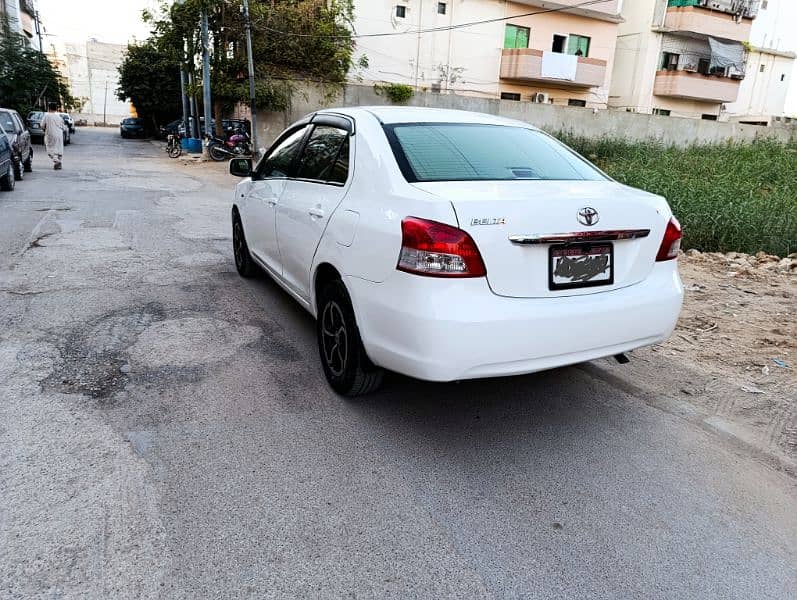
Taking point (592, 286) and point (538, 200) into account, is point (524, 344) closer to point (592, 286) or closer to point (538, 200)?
point (592, 286)

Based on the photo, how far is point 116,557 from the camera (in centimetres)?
230

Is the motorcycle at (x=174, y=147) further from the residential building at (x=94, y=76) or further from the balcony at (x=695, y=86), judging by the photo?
the residential building at (x=94, y=76)

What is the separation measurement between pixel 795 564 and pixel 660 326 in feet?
4.19

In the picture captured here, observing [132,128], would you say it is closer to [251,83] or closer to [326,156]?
[251,83]

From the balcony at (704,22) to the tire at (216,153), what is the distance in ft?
82.1

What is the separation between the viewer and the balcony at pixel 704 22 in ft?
104

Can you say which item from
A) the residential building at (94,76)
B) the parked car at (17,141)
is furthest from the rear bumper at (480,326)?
the residential building at (94,76)

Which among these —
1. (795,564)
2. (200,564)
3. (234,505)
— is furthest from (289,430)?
(795,564)

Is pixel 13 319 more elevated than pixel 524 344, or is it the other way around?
pixel 524 344

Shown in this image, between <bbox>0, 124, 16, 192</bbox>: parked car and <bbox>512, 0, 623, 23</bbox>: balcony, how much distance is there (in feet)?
77.2

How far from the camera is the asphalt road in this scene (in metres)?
2.28

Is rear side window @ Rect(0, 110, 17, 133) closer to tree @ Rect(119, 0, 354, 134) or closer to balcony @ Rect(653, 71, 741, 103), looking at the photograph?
tree @ Rect(119, 0, 354, 134)

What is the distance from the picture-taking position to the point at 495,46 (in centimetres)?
2889

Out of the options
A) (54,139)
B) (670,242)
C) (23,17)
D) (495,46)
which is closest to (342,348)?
(670,242)
